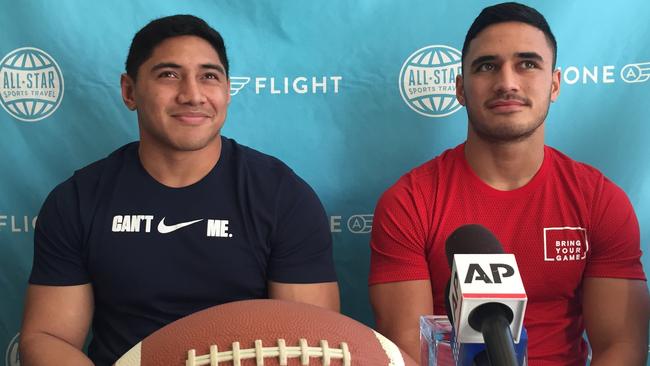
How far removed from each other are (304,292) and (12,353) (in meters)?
0.85

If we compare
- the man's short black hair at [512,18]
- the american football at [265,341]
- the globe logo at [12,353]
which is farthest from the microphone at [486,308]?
the globe logo at [12,353]

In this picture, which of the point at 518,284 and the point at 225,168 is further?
the point at 225,168

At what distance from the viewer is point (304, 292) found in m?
1.36

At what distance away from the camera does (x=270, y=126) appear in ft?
5.45

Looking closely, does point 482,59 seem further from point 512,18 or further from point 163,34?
point 163,34

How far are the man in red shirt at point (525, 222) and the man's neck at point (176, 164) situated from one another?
0.39 m

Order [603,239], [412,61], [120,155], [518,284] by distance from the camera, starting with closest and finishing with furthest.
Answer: [518,284], [603,239], [120,155], [412,61]

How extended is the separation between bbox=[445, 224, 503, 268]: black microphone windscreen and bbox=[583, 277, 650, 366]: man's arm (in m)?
0.72

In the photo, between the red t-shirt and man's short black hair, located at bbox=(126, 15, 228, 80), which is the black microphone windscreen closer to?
the red t-shirt

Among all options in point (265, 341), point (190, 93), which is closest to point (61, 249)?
point (190, 93)

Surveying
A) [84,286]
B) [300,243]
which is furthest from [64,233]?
[300,243]

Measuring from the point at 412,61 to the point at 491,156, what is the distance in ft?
1.15

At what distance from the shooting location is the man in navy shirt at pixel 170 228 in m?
1.33

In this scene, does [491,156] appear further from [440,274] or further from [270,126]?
[270,126]
